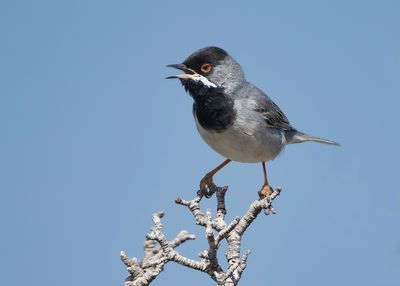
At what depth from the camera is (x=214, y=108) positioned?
947 cm

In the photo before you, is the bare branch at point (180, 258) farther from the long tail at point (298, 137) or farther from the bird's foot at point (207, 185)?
the long tail at point (298, 137)

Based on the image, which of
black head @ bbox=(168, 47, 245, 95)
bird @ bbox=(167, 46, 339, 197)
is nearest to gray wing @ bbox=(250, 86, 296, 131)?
bird @ bbox=(167, 46, 339, 197)

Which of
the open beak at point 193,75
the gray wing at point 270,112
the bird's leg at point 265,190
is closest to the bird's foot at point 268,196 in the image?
the bird's leg at point 265,190

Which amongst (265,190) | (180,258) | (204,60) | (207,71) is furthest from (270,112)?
(180,258)

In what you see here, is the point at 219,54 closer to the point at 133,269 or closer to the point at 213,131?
the point at 213,131

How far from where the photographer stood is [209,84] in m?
9.57

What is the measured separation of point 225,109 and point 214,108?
18 centimetres

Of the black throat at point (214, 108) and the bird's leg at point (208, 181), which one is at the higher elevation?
the black throat at point (214, 108)

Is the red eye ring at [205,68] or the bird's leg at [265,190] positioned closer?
the red eye ring at [205,68]

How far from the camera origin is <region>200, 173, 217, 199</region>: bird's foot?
923 centimetres

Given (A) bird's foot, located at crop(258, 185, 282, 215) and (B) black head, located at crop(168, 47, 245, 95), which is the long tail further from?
(B) black head, located at crop(168, 47, 245, 95)

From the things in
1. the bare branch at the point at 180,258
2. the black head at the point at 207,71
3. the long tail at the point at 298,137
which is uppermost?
the black head at the point at 207,71

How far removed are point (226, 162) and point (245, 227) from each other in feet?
15.4

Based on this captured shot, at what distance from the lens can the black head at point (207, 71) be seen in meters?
9.47
